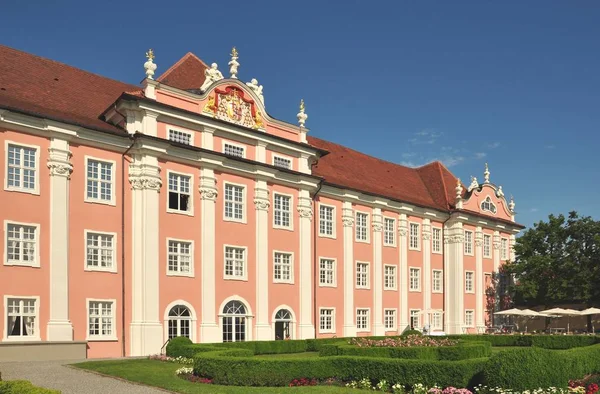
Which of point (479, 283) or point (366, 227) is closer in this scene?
point (366, 227)

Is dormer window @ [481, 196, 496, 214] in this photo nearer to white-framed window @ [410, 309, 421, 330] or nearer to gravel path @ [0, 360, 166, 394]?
white-framed window @ [410, 309, 421, 330]

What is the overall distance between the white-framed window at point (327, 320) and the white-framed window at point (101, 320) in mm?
13840

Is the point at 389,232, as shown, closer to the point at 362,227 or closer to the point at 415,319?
the point at 362,227

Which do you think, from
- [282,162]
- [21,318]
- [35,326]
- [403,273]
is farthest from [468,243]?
[21,318]

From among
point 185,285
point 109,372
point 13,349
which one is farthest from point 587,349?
point 13,349

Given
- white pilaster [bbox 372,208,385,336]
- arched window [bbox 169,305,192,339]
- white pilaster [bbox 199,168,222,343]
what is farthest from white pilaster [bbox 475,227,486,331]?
arched window [bbox 169,305,192,339]

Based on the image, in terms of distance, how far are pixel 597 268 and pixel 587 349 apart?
30.8 meters

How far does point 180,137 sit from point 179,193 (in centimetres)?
278

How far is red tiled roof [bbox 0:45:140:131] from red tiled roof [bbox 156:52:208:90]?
290cm

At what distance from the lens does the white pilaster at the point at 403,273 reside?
4584cm

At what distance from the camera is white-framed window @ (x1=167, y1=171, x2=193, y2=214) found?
1275 inches

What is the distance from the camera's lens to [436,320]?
163 feet

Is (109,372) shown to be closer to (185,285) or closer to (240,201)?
(185,285)

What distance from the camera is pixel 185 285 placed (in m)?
32.2
